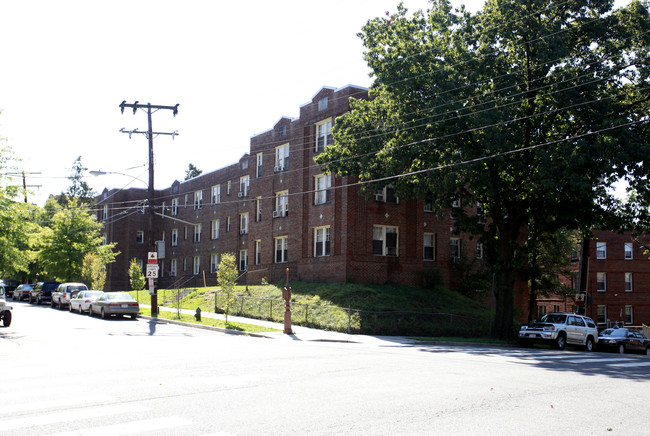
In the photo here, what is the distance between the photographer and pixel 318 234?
35.1 m

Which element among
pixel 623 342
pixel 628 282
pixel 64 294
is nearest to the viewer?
pixel 623 342

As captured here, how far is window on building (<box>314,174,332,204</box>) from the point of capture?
34344 mm

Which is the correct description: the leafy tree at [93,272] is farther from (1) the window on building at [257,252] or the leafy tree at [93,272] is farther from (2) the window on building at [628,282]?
(2) the window on building at [628,282]

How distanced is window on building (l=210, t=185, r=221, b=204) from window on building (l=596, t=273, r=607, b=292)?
33166mm

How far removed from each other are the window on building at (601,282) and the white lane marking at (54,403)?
50740 millimetres

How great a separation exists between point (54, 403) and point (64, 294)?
31.0 metres

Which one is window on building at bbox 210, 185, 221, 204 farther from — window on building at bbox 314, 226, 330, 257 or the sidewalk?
the sidewalk

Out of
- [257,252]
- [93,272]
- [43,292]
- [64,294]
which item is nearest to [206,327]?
[64,294]

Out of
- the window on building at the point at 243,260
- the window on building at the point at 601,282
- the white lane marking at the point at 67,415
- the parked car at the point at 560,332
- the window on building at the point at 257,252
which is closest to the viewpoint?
the white lane marking at the point at 67,415

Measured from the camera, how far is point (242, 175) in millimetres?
47906

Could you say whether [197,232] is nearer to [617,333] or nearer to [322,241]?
[322,241]

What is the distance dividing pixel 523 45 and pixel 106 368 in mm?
20251

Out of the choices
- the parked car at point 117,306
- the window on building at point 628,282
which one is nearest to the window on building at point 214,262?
the parked car at point 117,306

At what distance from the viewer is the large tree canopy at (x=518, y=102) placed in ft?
76.2
